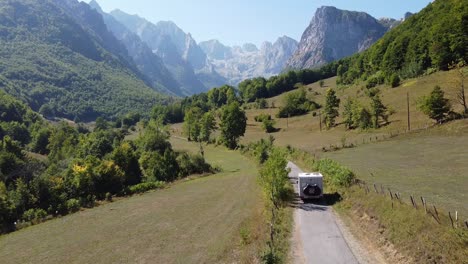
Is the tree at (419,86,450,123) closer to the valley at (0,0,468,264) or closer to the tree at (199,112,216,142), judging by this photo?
the valley at (0,0,468,264)

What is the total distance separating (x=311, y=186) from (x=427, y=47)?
370 ft

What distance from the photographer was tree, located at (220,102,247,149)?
122188mm

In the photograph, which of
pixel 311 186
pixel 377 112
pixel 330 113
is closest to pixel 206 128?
pixel 330 113

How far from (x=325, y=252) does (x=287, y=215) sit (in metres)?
12.0

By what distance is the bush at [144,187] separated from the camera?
76375mm

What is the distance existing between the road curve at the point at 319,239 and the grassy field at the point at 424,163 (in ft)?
27.6

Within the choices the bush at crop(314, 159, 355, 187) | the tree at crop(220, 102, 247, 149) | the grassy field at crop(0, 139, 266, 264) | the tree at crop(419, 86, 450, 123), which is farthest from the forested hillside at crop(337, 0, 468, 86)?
the grassy field at crop(0, 139, 266, 264)

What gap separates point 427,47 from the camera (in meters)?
138

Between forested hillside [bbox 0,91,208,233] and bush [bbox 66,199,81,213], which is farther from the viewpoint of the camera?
bush [bbox 66,199,81,213]

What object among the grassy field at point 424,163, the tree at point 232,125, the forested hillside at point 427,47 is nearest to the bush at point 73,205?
the grassy field at point 424,163

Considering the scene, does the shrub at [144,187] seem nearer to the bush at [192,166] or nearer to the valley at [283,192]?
the valley at [283,192]

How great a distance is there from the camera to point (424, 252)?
974 inches

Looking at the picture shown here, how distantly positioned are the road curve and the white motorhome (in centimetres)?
187

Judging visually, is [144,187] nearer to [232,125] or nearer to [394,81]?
[232,125]
